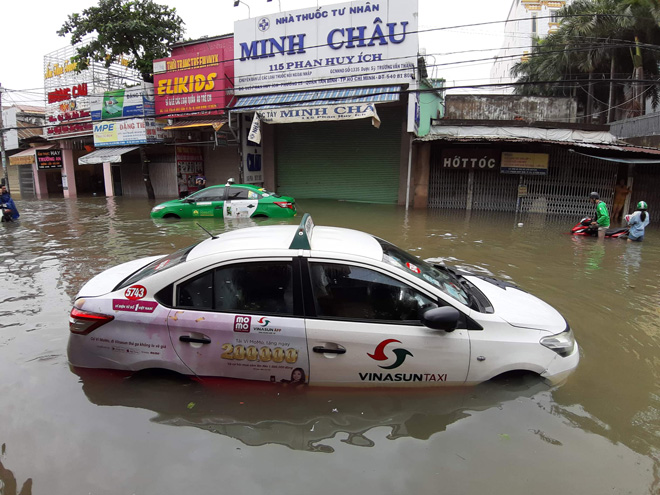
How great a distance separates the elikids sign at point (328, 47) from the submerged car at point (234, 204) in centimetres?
636

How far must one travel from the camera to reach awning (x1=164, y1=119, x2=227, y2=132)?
18017 mm

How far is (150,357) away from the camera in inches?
137

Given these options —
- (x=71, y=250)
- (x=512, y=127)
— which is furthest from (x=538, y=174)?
(x=71, y=250)

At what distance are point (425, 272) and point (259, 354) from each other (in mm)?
1626

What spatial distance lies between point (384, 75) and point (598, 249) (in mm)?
9663

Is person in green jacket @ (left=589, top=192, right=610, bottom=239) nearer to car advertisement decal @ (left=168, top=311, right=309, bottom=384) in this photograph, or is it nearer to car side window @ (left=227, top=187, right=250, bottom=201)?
car side window @ (left=227, top=187, right=250, bottom=201)

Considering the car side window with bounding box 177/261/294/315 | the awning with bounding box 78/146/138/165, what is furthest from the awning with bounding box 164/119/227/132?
the car side window with bounding box 177/261/294/315

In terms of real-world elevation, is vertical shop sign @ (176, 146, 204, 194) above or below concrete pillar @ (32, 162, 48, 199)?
above

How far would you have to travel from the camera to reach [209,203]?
1314 centimetres

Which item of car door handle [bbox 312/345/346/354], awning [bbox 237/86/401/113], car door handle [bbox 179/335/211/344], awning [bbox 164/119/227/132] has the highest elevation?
awning [bbox 237/86/401/113]

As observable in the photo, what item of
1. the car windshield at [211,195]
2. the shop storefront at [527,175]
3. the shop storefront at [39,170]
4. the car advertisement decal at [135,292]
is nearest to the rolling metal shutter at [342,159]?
the shop storefront at [527,175]

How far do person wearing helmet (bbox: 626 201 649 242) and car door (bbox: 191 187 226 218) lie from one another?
11073 mm

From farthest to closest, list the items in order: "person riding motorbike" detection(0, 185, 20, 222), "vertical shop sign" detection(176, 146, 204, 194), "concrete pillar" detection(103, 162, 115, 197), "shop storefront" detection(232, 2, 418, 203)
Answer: "concrete pillar" detection(103, 162, 115, 197) < "vertical shop sign" detection(176, 146, 204, 194) < "shop storefront" detection(232, 2, 418, 203) < "person riding motorbike" detection(0, 185, 20, 222)

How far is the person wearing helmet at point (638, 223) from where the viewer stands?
34.3 ft
